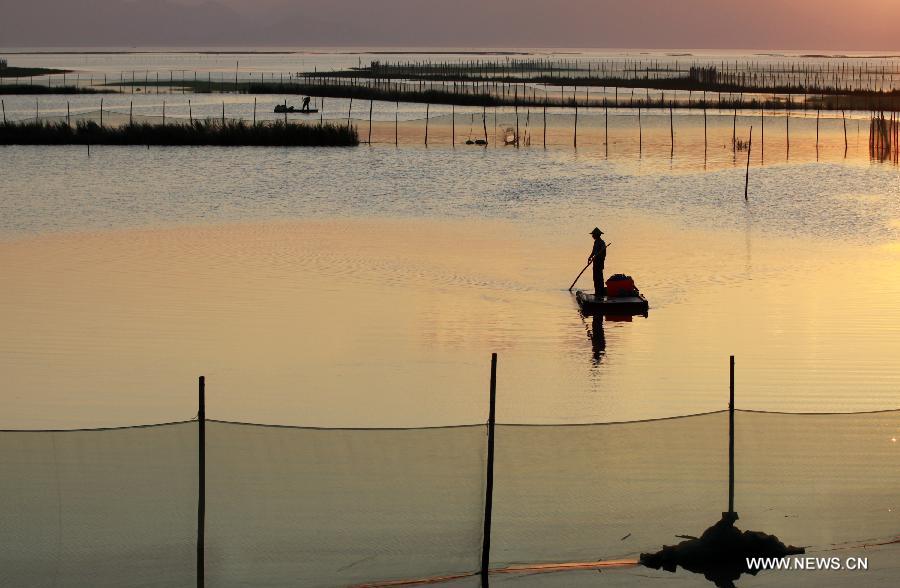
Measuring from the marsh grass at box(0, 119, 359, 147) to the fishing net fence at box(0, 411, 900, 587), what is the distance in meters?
43.2

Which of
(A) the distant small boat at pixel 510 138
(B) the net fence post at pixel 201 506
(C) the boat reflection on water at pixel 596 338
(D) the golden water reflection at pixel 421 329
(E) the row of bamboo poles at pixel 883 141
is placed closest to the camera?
(B) the net fence post at pixel 201 506

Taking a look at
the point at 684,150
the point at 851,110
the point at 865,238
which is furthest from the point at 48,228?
the point at 851,110

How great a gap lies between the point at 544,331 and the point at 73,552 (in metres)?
11.1

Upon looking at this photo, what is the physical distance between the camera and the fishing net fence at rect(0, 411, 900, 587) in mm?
7352

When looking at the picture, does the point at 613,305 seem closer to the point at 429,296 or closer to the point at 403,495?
the point at 429,296

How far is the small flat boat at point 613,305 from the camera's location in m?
18.4

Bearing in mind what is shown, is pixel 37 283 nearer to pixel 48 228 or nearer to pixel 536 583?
pixel 48 228

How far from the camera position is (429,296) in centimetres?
2111

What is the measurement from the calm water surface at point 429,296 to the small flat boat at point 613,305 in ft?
0.81

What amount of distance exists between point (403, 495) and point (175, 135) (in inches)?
1739

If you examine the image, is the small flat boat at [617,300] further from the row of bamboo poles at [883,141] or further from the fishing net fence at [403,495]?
the row of bamboo poles at [883,141]

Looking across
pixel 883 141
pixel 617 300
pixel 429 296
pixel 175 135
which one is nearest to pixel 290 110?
pixel 175 135

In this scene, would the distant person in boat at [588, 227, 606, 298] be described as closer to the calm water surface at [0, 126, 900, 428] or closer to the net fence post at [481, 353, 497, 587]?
the calm water surface at [0, 126, 900, 428]

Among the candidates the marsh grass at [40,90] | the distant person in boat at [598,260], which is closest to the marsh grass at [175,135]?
the marsh grass at [40,90]
